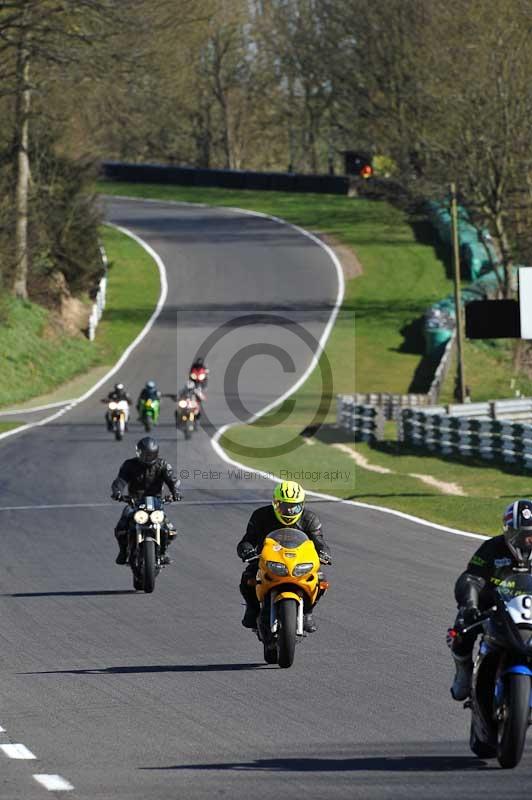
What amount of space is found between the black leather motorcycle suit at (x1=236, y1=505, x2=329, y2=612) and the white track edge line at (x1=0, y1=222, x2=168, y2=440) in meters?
23.7

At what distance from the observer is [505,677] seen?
7633mm

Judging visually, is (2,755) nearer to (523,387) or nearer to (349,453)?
(349,453)

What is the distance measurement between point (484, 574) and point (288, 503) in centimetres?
341

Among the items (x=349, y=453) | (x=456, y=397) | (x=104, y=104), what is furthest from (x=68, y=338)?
(x=349, y=453)

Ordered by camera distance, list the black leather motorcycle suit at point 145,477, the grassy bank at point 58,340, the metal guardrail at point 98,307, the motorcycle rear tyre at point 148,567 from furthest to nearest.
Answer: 1. the metal guardrail at point 98,307
2. the grassy bank at point 58,340
3. the black leather motorcycle suit at point 145,477
4. the motorcycle rear tyre at point 148,567

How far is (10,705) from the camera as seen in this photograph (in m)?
9.93

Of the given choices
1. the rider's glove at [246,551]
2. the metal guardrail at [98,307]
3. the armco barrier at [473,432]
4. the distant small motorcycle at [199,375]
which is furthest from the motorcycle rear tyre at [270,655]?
the metal guardrail at [98,307]

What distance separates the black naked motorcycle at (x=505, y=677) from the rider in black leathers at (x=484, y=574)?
0.11 metres

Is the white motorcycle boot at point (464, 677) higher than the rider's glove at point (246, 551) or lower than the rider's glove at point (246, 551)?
lower

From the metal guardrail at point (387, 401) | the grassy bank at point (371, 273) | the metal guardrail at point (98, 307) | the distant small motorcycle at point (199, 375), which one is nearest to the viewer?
the distant small motorcycle at point (199, 375)

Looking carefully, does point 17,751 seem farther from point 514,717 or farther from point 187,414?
point 187,414

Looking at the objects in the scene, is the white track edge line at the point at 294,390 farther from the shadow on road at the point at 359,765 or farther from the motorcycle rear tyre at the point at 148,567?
the shadow on road at the point at 359,765

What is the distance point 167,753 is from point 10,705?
1.94 meters

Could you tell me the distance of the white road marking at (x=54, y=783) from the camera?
7512mm
